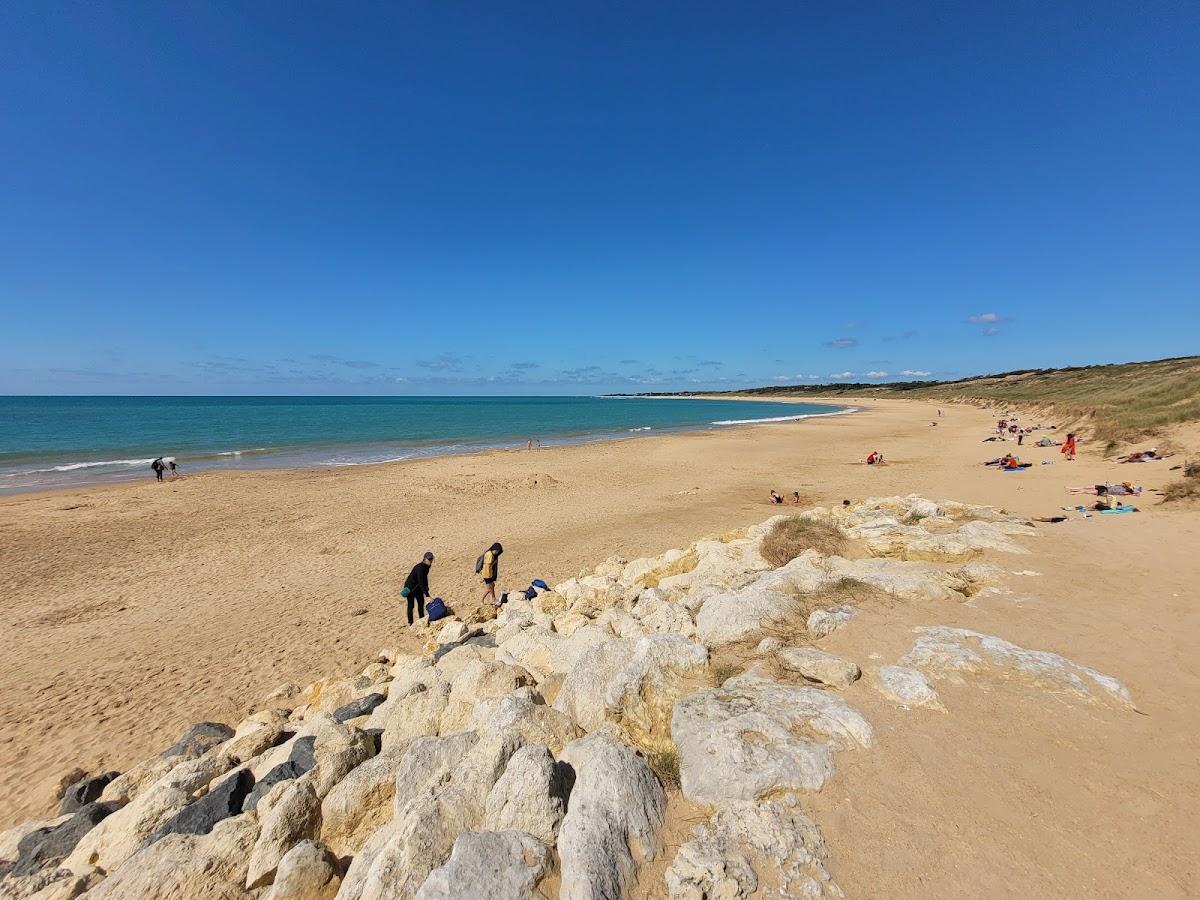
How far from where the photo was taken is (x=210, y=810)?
14.2ft

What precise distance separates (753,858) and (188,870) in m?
3.86

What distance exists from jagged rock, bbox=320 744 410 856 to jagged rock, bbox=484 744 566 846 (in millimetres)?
1135

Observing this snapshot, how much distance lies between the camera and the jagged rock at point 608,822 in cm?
273

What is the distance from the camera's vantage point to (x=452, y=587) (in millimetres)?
12016

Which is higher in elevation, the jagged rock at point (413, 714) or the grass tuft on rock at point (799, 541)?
the grass tuft on rock at point (799, 541)

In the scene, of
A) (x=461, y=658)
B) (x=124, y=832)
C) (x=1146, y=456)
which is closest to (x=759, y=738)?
(x=461, y=658)

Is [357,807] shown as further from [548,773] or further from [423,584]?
[423,584]

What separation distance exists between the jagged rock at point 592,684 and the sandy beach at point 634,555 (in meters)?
1.93

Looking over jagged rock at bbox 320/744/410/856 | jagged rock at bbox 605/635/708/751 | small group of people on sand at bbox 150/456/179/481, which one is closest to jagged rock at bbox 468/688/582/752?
jagged rock at bbox 605/635/708/751

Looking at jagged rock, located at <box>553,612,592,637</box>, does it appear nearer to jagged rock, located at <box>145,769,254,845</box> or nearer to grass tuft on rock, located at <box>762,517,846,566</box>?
grass tuft on rock, located at <box>762,517,846,566</box>

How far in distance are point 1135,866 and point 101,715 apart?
1186 cm

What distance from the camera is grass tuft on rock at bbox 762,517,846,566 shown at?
829 centimetres

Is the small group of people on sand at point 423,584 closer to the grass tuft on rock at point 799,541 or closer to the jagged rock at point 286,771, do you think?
the jagged rock at point 286,771

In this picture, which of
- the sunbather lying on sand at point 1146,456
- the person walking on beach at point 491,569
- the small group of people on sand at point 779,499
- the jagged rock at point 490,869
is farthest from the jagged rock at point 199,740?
the sunbather lying on sand at point 1146,456
